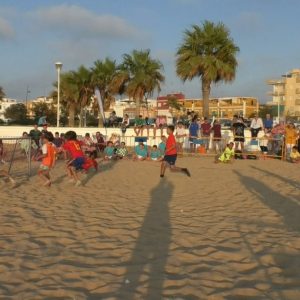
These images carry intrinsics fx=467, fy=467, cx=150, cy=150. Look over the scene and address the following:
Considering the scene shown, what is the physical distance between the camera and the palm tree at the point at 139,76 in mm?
33875

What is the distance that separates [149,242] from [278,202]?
4.32 meters

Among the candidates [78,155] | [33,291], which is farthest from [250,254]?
[78,155]

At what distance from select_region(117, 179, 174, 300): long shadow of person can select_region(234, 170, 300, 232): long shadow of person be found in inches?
78.9

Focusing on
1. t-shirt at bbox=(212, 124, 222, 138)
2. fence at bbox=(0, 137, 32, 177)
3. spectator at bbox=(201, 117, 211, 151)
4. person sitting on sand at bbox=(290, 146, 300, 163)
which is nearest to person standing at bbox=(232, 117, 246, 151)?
t-shirt at bbox=(212, 124, 222, 138)

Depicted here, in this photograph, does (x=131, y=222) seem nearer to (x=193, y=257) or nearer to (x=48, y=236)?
(x=48, y=236)

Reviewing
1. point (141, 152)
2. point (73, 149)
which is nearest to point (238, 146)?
point (141, 152)

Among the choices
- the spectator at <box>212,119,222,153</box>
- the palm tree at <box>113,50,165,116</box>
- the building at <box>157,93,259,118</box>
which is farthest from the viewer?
the building at <box>157,93,259,118</box>

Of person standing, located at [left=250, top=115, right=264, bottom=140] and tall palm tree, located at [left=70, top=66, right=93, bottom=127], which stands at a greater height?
tall palm tree, located at [left=70, top=66, right=93, bottom=127]

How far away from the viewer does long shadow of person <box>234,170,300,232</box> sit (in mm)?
7601

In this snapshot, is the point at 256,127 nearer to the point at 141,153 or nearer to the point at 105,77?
the point at 141,153

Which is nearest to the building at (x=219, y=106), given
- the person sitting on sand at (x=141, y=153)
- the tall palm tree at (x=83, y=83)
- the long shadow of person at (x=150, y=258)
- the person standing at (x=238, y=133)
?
the tall palm tree at (x=83, y=83)

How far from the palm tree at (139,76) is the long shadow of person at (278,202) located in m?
21.5

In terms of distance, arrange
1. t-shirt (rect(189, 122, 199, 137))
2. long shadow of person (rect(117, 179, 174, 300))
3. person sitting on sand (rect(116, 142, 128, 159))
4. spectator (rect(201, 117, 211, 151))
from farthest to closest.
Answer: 1. spectator (rect(201, 117, 211, 151))
2. t-shirt (rect(189, 122, 199, 137))
3. person sitting on sand (rect(116, 142, 128, 159))
4. long shadow of person (rect(117, 179, 174, 300))

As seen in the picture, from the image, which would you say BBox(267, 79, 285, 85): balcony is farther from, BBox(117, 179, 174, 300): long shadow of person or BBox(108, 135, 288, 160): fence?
BBox(117, 179, 174, 300): long shadow of person
